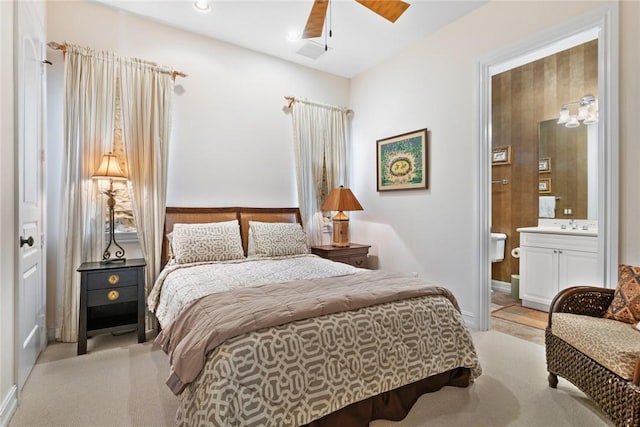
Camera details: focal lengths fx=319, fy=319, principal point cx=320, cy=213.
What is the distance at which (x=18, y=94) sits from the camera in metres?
1.92

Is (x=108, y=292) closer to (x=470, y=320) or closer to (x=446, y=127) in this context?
(x=470, y=320)

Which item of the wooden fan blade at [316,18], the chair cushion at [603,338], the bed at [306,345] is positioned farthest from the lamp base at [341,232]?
the chair cushion at [603,338]

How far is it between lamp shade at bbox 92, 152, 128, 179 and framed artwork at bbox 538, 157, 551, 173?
483cm

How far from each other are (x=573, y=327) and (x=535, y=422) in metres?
0.60

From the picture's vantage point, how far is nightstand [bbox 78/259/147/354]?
2.53m

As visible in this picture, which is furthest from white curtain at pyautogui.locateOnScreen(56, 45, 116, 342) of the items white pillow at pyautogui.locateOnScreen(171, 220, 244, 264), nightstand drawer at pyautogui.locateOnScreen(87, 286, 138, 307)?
white pillow at pyautogui.locateOnScreen(171, 220, 244, 264)

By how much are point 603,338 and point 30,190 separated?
3.73 m

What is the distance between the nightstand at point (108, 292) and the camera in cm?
253

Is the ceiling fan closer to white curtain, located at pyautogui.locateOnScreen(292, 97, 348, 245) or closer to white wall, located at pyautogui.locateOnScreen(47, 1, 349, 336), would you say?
white wall, located at pyautogui.locateOnScreen(47, 1, 349, 336)

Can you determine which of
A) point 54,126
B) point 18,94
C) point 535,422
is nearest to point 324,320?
point 535,422

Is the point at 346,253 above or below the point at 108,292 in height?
above

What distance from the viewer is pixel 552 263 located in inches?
142

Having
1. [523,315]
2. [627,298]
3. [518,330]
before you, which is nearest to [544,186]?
[523,315]

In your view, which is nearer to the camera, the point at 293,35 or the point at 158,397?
the point at 158,397
